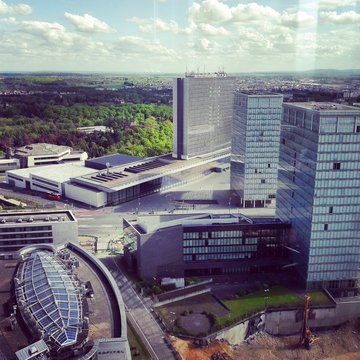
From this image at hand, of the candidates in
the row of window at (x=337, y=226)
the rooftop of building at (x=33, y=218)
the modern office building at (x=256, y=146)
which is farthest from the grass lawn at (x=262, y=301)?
the modern office building at (x=256, y=146)

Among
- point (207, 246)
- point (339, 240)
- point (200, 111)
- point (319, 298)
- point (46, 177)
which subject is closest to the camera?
point (319, 298)

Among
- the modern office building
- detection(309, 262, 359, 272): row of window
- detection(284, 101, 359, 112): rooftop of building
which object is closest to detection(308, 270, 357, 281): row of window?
detection(309, 262, 359, 272): row of window

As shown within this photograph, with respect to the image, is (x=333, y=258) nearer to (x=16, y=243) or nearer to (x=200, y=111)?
(x=16, y=243)

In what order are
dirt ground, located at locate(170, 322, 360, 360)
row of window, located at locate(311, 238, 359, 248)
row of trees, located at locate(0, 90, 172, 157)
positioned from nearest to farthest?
1. dirt ground, located at locate(170, 322, 360, 360)
2. row of window, located at locate(311, 238, 359, 248)
3. row of trees, located at locate(0, 90, 172, 157)

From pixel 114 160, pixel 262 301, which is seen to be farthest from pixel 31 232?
pixel 114 160

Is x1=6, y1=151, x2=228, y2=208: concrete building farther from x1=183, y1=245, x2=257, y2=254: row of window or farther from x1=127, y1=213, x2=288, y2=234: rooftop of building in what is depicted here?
x1=183, y1=245, x2=257, y2=254: row of window

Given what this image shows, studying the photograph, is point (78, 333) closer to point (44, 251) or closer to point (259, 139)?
point (44, 251)

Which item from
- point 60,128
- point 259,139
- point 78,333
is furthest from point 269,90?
point 60,128
